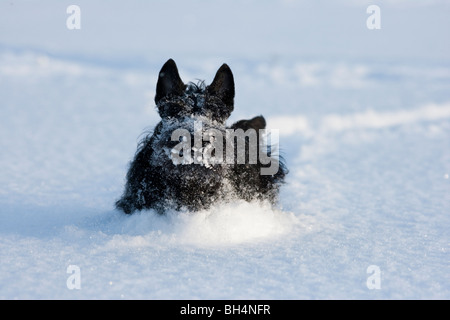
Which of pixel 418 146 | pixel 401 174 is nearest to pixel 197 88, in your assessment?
pixel 401 174

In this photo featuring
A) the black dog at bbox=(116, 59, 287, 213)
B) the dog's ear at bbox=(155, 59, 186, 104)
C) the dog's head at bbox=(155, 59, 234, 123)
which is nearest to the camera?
the black dog at bbox=(116, 59, 287, 213)

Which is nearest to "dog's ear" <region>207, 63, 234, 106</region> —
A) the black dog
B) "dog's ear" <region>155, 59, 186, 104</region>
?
the black dog

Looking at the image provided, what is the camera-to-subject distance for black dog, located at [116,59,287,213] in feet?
11.9

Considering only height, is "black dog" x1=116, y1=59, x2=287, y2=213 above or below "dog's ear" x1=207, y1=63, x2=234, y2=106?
below

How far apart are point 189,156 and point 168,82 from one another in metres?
0.88

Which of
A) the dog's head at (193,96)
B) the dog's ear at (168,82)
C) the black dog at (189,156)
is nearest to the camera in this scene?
the black dog at (189,156)

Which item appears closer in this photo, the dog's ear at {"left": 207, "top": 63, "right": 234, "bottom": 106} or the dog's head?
the dog's head

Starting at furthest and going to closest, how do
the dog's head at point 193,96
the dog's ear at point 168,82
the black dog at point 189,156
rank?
the dog's ear at point 168,82 < the dog's head at point 193,96 < the black dog at point 189,156

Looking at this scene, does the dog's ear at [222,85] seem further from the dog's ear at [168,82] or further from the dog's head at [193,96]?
the dog's ear at [168,82]

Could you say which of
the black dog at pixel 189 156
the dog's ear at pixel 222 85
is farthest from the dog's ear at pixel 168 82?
the dog's ear at pixel 222 85

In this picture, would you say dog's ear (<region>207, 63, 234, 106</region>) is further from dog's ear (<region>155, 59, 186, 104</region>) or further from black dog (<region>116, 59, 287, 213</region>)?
dog's ear (<region>155, 59, 186, 104</region>)

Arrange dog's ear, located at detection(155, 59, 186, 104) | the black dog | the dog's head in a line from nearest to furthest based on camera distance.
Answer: the black dog → the dog's head → dog's ear, located at detection(155, 59, 186, 104)

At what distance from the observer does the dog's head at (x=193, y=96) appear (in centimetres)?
392
